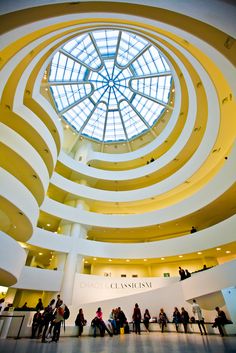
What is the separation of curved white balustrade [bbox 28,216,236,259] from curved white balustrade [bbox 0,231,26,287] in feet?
20.9

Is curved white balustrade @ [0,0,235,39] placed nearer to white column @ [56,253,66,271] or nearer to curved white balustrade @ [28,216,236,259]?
curved white balustrade @ [28,216,236,259]

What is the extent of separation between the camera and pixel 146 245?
2133 cm

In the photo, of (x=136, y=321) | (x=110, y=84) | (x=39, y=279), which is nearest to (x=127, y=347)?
(x=136, y=321)

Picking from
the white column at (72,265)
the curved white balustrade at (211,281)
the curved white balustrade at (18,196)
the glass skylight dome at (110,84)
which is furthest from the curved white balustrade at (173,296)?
the glass skylight dome at (110,84)

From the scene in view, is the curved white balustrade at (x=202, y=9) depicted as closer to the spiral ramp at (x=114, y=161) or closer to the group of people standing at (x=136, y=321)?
the spiral ramp at (x=114, y=161)

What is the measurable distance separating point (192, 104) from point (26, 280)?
20096 millimetres

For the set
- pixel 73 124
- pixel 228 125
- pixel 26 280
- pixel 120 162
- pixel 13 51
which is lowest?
pixel 26 280

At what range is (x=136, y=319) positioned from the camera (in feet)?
42.9

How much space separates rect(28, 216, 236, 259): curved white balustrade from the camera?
16308mm

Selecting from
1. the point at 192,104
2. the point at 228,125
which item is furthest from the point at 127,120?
the point at 228,125

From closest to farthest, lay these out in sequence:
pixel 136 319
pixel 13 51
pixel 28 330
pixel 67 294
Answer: pixel 13 51, pixel 28 330, pixel 136 319, pixel 67 294

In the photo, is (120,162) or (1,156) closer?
(1,156)

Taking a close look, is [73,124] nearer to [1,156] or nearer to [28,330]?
[1,156]

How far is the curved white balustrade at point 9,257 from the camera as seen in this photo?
1048cm
